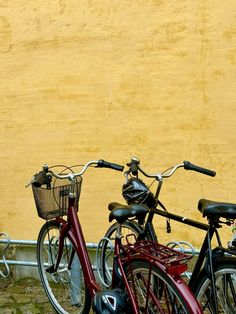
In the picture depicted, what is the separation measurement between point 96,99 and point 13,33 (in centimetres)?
115

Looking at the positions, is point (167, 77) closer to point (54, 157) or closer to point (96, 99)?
point (96, 99)

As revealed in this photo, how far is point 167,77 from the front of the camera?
190 inches

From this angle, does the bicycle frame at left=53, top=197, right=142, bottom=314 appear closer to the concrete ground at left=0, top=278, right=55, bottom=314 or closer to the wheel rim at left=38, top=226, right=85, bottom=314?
the wheel rim at left=38, top=226, right=85, bottom=314

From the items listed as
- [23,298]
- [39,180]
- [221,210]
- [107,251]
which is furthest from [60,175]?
[23,298]

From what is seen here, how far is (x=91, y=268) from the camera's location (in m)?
3.57


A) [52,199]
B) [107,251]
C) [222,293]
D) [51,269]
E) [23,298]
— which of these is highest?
[52,199]

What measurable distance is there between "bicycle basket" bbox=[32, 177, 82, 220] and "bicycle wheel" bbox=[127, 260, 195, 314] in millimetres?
879

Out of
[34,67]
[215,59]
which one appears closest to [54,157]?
[34,67]

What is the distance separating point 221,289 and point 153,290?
0.41m

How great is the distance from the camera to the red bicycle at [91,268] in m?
2.78

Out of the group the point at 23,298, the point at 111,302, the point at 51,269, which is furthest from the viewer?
the point at 23,298

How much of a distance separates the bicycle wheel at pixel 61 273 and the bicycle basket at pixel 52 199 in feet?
0.77

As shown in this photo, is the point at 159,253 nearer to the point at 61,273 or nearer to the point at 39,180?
the point at 39,180

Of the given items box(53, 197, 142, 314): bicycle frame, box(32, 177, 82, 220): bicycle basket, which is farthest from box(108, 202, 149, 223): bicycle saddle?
box(32, 177, 82, 220): bicycle basket
